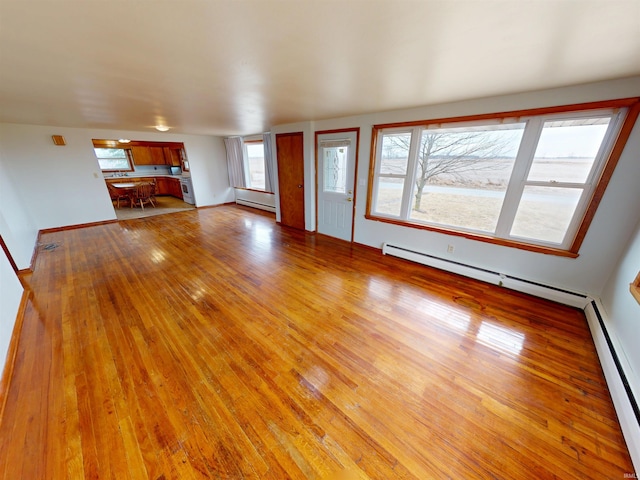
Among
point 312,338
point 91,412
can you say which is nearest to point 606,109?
point 312,338

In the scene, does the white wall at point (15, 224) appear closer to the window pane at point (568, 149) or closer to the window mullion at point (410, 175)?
the window mullion at point (410, 175)

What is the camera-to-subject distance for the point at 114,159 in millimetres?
8031

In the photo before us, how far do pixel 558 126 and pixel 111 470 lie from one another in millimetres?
4207

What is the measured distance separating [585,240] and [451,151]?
1617 millimetres

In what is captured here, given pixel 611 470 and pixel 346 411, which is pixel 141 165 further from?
pixel 611 470

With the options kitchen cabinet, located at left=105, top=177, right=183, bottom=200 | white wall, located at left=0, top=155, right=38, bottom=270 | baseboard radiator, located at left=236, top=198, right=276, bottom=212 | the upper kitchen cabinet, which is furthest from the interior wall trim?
the upper kitchen cabinet

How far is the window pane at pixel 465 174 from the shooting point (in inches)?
99.0

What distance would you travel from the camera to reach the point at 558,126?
216cm

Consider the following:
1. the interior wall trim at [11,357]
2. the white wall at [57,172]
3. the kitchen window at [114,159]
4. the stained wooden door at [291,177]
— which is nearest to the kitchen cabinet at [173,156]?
the kitchen window at [114,159]

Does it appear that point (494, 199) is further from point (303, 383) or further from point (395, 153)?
point (303, 383)

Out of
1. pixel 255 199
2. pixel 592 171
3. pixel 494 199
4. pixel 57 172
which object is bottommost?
pixel 255 199

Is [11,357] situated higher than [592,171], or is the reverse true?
[592,171]

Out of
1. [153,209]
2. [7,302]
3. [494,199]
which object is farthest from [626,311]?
[153,209]

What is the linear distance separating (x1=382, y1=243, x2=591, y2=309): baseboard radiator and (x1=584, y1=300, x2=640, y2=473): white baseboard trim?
0.72 ft
